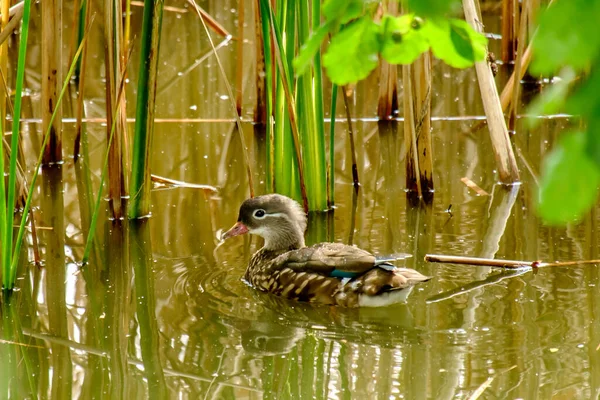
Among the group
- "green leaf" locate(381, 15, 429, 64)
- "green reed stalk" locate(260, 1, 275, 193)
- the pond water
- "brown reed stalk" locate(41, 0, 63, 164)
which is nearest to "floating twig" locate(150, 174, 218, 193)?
the pond water

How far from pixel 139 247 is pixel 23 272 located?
63 centimetres

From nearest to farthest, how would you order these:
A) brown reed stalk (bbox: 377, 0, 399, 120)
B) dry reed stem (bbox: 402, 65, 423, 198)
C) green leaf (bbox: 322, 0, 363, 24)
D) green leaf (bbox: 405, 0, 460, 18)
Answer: green leaf (bbox: 405, 0, 460, 18), green leaf (bbox: 322, 0, 363, 24), dry reed stem (bbox: 402, 65, 423, 198), brown reed stalk (bbox: 377, 0, 399, 120)

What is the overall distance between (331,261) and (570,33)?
10.4ft

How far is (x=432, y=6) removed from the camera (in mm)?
1112

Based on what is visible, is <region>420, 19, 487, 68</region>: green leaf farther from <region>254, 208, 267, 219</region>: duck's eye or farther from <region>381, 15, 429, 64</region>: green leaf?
<region>254, 208, 267, 219</region>: duck's eye

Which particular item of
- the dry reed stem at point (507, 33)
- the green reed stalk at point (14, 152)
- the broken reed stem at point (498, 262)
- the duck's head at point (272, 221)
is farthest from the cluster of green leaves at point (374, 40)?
the dry reed stem at point (507, 33)

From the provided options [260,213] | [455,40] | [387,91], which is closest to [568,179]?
[455,40]

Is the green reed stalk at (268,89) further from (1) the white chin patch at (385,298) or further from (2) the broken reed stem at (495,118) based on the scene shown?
(1) the white chin patch at (385,298)

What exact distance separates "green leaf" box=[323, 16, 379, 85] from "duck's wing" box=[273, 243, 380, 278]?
2.63 meters

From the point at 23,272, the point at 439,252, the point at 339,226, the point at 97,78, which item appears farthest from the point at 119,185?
the point at 97,78

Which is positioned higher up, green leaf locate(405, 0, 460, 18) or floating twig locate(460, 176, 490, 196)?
green leaf locate(405, 0, 460, 18)

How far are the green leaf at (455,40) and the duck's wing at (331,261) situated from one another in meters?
2.60

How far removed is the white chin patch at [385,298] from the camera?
3971 millimetres

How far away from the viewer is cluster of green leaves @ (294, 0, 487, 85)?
4.53ft
